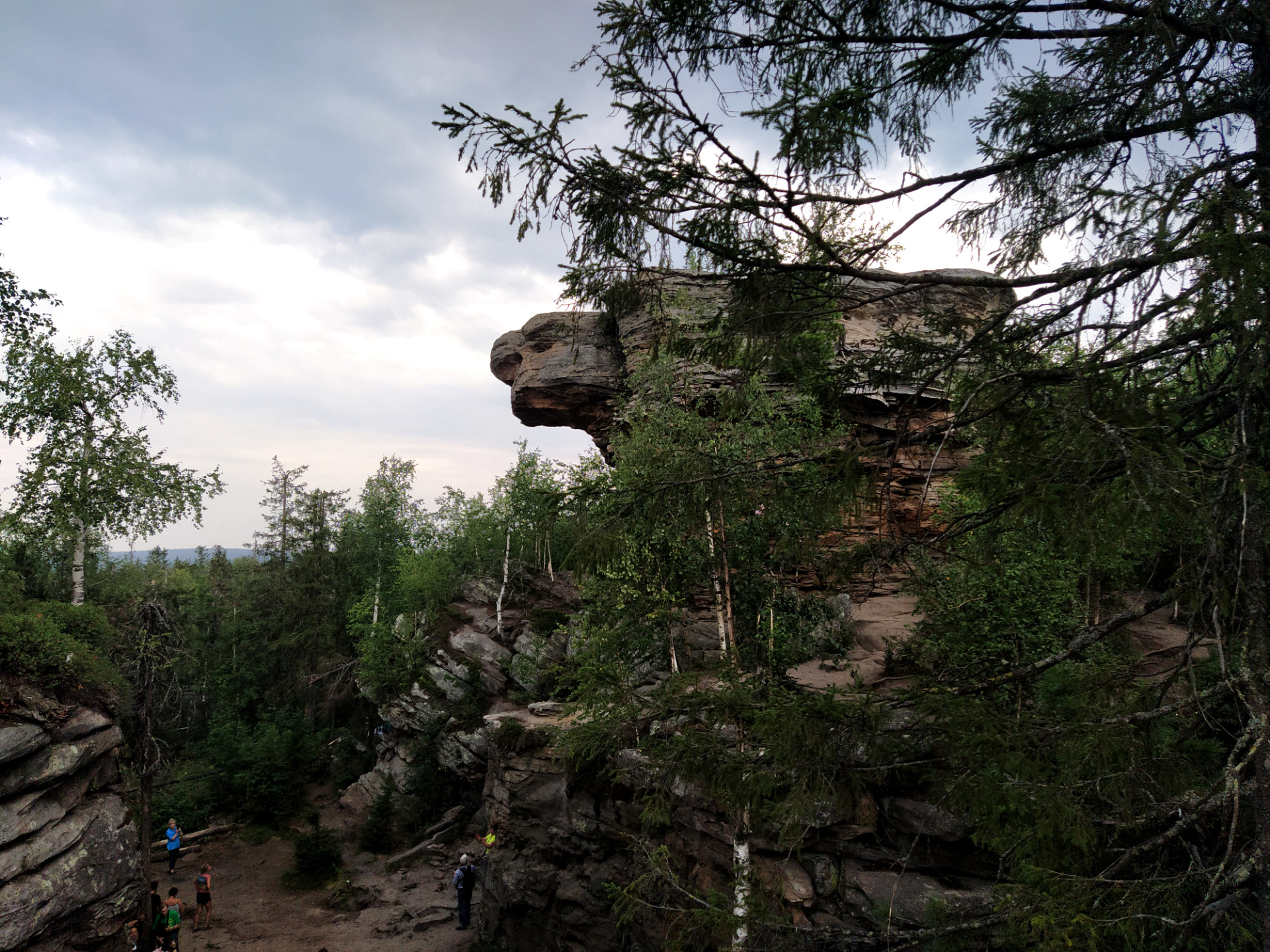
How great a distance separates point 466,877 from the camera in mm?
14359

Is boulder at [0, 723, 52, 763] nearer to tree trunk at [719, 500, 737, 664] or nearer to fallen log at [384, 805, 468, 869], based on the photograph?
fallen log at [384, 805, 468, 869]

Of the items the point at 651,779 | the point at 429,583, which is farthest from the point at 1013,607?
the point at 429,583

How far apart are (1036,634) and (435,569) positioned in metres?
20.6

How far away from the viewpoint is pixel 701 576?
10.4m

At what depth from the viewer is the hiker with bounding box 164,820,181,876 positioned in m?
16.4

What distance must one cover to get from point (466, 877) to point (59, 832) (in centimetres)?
770

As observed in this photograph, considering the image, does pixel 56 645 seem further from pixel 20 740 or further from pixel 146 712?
pixel 146 712

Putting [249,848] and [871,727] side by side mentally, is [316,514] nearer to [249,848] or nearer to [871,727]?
[249,848]

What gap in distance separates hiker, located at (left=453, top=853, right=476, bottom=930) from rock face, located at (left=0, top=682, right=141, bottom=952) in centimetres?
619

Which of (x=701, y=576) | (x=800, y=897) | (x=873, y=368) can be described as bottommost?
(x=800, y=897)

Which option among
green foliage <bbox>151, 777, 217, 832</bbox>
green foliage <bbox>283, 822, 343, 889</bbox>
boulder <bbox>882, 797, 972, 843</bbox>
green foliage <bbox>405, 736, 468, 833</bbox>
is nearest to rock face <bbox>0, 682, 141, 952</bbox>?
green foliage <bbox>283, 822, 343, 889</bbox>

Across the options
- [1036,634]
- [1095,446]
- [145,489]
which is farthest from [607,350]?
[1095,446]

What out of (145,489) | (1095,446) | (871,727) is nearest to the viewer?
(1095,446)

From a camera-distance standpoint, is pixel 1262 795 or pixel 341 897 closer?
pixel 1262 795
